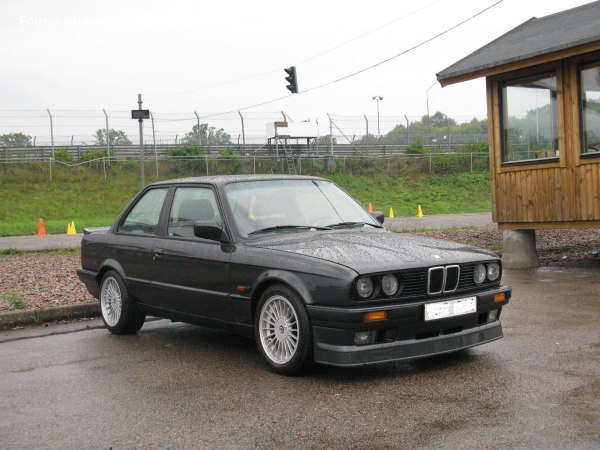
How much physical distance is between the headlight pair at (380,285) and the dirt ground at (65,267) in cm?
493

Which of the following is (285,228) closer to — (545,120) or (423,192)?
(545,120)

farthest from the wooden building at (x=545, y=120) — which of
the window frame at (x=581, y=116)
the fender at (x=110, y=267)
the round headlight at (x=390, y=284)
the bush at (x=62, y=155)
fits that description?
the bush at (x=62, y=155)

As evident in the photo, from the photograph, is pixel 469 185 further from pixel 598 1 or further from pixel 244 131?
pixel 598 1

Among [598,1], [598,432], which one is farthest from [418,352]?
[598,1]

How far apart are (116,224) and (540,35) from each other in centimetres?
870

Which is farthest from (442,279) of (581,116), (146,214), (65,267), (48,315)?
(65,267)

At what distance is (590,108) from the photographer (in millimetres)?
12203

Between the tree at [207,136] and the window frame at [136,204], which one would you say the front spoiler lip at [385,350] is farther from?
the tree at [207,136]

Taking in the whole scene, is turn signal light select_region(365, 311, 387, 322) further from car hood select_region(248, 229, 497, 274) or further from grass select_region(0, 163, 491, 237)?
grass select_region(0, 163, 491, 237)

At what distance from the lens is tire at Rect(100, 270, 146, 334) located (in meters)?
7.78

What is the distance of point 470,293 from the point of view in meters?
6.07

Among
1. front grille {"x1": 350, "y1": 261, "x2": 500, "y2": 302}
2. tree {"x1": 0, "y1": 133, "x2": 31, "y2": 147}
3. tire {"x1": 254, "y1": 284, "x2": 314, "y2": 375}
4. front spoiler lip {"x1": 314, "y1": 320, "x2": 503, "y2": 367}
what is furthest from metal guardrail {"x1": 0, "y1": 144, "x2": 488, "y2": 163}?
front spoiler lip {"x1": 314, "y1": 320, "x2": 503, "y2": 367}

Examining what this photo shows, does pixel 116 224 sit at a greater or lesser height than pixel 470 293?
greater

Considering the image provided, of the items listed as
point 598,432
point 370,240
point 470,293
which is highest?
point 370,240
